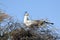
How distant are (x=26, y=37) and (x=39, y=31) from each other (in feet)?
1.81

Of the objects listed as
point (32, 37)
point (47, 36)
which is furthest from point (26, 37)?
point (47, 36)

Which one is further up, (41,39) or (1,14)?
(1,14)

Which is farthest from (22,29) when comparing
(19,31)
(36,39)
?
(36,39)

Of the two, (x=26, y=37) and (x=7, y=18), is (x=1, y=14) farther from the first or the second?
(x=26, y=37)

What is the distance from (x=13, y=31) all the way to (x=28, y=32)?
52 centimetres

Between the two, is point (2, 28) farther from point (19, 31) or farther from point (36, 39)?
point (36, 39)

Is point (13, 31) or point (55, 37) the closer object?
point (13, 31)

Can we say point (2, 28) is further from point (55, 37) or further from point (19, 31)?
point (55, 37)

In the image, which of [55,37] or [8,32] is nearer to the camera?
[8,32]

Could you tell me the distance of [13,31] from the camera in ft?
24.8

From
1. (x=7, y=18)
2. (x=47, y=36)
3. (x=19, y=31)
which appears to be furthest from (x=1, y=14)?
(x=47, y=36)

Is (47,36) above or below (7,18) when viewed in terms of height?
below

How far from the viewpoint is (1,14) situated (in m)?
7.33

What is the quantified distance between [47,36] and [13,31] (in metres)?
1.23
